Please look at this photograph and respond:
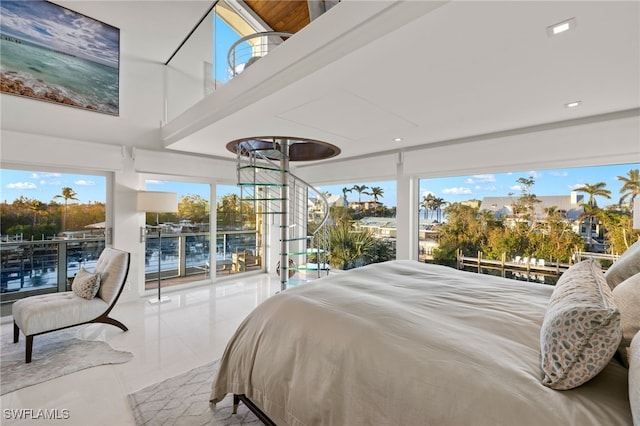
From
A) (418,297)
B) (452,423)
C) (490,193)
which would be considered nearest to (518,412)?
(452,423)

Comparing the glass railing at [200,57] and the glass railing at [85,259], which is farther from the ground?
the glass railing at [200,57]

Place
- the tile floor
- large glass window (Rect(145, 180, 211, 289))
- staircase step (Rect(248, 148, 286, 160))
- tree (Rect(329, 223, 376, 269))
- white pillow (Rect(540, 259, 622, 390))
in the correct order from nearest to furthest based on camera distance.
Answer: white pillow (Rect(540, 259, 622, 390)), the tile floor, staircase step (Rect(248, 148, 286, 160)), large glass window (Rect(145, 180, 211, 289)), tree (Rect(329, 223, 376, 269))

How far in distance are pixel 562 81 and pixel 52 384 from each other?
14.1 feet

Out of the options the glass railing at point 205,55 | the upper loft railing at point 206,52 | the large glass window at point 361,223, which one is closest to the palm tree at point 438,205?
the large glass window at point 361,223

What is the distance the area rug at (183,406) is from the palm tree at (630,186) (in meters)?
3.92

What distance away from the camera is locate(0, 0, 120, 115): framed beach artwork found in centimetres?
319

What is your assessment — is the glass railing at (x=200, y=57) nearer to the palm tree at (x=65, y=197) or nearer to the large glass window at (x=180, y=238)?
the large glass window at (x=180, y=238)

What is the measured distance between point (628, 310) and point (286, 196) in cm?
338

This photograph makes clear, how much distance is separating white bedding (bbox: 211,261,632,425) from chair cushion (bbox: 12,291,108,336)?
1914 mm

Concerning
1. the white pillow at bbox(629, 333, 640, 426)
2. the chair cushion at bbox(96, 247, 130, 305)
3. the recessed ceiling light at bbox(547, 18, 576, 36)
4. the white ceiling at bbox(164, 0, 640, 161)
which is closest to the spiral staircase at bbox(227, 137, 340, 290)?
the white ceiling at bbox(164, 0, 640, 161)

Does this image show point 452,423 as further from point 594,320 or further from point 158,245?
point 158,245

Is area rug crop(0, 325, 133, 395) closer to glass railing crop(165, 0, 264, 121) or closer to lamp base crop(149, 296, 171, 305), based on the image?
lamp base crop(149, 296, 171, 305)

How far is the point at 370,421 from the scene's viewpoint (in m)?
1.12

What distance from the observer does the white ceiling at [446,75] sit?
1413 millimetres
